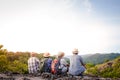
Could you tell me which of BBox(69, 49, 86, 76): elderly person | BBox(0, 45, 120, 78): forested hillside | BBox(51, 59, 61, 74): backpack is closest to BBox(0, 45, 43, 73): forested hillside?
BBox(0, 45, 120, 78): forested hillside

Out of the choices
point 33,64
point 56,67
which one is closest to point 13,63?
point 33,64

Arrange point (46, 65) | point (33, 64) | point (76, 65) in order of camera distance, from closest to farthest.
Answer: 1. point (76, 65)
2. point (46, 65)
3. point (33, 64)

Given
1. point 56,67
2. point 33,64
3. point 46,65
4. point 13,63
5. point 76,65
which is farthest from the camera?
point 13,63

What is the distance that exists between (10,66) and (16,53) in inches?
374

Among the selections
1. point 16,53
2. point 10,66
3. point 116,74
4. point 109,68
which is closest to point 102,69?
point 109,68

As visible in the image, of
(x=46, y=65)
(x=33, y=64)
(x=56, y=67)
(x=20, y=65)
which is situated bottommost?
(x=56, y=67)

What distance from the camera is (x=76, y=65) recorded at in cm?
1947

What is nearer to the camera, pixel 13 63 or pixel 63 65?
pixel 63 65

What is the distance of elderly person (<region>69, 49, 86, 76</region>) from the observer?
19391 millimetres

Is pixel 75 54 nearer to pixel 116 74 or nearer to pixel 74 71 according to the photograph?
pixel 74 71

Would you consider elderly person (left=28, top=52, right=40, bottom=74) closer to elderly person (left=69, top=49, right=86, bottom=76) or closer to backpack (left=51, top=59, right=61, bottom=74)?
backpack (left=51, top=59, right=61, bottom=74)

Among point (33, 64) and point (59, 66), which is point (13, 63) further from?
point (59, 66)

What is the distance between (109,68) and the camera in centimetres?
5284

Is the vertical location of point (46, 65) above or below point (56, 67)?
above
